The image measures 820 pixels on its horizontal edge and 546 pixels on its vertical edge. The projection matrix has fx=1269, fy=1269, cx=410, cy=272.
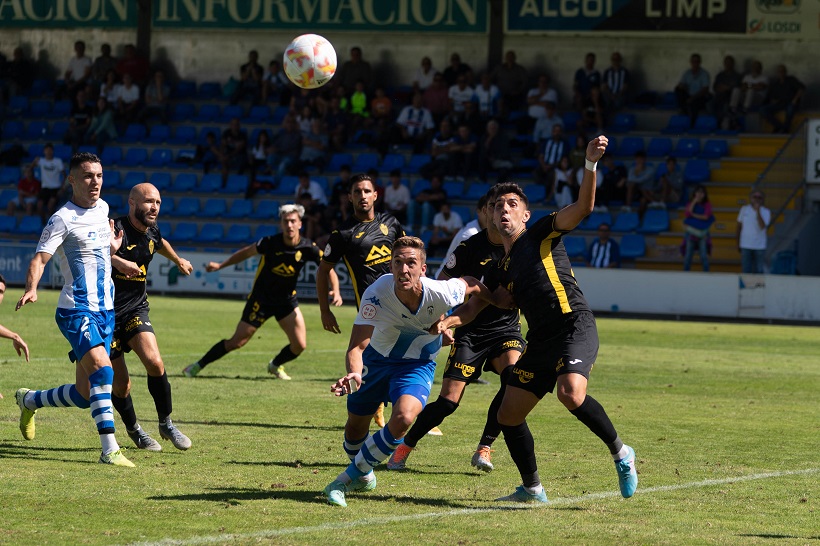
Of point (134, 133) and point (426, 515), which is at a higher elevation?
point (134, 133)

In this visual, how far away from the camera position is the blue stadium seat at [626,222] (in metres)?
29.5

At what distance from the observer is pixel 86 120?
3556cm

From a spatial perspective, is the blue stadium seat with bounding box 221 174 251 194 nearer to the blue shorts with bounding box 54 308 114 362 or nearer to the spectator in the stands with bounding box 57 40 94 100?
the spectator in the stands with bounding box 57 40 94 100

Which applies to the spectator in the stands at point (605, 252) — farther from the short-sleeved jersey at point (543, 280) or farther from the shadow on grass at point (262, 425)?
the short-sleeved jersey at point (543, 280)

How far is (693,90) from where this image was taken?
3184cm

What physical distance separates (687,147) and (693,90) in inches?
64.1

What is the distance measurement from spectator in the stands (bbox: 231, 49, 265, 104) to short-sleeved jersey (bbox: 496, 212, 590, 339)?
28367 millimetres

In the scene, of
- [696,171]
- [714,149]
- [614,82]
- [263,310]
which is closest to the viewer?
[263,310]

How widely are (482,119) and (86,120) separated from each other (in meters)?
11.5

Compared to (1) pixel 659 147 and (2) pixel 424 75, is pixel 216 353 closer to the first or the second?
(1) pixel 659 147

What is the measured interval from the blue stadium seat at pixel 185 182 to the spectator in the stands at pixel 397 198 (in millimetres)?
6765

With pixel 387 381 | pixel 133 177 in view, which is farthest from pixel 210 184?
pixel 387 381

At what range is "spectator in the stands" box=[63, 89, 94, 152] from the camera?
35.3m

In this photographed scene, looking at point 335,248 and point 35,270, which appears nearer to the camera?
point 35,270
